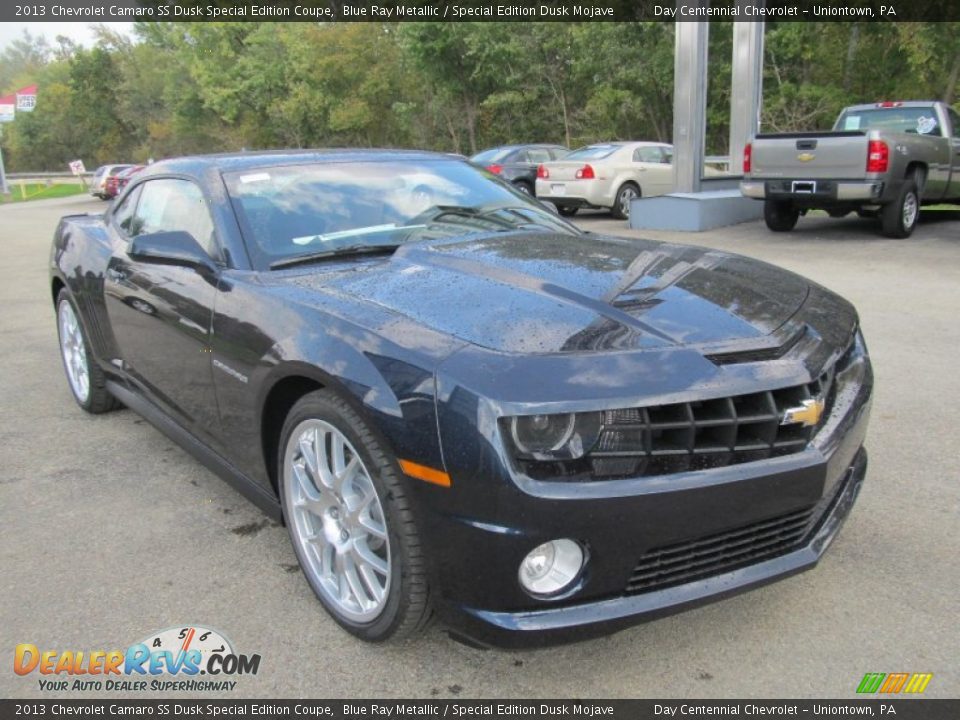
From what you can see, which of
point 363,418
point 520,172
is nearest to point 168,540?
point 363,418

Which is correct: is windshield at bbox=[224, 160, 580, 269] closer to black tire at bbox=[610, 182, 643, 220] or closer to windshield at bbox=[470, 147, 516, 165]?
black tire at bbox=[610, 182, 643, 220]

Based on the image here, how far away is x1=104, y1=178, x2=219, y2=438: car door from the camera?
3117 millimetres

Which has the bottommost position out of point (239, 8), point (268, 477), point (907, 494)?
point (907, 494)

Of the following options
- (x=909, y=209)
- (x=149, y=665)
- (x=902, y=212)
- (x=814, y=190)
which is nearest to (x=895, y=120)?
(x=909, y=209)

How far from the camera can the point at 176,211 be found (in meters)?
3.66

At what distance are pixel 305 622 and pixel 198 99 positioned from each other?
56.3 metres

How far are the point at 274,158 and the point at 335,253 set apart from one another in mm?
726

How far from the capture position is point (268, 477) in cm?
285

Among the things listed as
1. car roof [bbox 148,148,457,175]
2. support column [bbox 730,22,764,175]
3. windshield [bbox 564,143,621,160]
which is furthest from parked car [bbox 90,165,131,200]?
car roof [bbox 148,148,457,175]

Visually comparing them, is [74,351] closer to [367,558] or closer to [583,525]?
[367,558]

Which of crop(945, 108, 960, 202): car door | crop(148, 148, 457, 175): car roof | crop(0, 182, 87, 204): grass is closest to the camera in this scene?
crop(148, 148, 457, 175): car roof

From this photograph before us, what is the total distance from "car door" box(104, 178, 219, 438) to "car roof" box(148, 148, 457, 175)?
0.09m

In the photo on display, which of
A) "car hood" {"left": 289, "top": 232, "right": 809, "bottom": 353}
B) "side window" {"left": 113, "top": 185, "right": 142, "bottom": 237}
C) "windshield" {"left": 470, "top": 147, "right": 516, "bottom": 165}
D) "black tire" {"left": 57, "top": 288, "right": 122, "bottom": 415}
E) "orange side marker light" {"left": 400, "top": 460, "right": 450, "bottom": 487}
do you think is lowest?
"black tire" {"left": 57, "top": 288, "right": 122, "bottom": 415}
